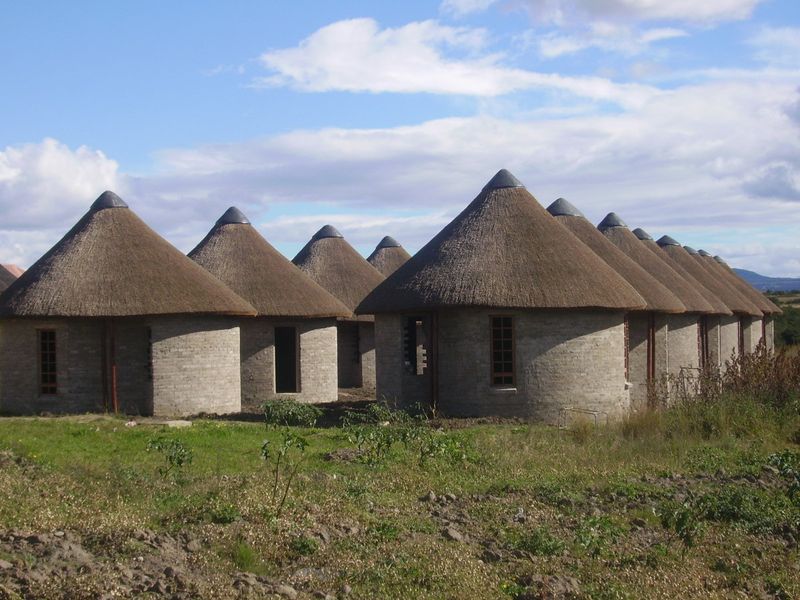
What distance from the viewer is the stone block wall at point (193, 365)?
838 inches

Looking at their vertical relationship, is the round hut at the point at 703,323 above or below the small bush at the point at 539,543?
above

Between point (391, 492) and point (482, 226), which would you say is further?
point (482, 226)

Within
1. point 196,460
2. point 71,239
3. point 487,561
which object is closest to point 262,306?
point 71,239

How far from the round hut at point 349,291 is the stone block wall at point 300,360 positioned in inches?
169

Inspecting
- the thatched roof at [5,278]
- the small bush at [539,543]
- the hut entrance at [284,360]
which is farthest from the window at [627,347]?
the thatched roof at [5,278]

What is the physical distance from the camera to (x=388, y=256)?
1533 inches

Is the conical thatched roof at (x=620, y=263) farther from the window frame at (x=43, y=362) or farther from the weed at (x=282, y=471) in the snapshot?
the weed at (x=282, y=471)

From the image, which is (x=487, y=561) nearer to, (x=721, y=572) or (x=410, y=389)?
(x=721, y=572)

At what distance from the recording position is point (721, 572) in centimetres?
893

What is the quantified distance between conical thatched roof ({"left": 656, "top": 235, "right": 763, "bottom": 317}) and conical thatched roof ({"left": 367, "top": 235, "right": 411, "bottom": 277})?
399 inches

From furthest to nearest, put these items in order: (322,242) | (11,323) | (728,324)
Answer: (728,324) → (322,242) → (11,323)

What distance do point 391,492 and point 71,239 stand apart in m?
14.2

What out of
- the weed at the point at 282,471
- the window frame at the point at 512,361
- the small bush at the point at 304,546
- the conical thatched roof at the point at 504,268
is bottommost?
the small bush at the point at 304,546

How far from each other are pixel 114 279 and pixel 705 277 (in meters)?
23.9
